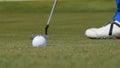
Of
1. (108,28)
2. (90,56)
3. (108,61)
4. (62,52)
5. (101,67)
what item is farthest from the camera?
(108,28)

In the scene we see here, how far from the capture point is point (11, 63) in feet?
11.1

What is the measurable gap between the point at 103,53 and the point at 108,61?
1.43 ft

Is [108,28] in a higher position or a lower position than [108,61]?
lower

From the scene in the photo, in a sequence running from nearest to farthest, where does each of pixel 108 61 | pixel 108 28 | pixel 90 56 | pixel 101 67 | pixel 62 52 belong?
1. pixel 101 67
2. pixel 108 61
3. pixel 90 56
4. pixel 62 52
5. pixel 108 28

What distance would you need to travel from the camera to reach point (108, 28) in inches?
223

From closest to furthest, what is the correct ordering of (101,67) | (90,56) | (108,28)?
(101,67) < (90,56) < (108,28)

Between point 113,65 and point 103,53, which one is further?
point 103,53

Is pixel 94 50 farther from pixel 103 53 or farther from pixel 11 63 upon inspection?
pixel 11 63

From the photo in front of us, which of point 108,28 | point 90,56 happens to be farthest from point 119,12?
point 90,56

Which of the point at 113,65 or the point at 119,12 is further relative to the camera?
the point at 119,12

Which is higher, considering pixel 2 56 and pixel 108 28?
pixel 2 56

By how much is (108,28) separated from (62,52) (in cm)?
183

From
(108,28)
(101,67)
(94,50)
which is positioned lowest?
(108,28)

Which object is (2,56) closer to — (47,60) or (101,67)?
(47,60)
